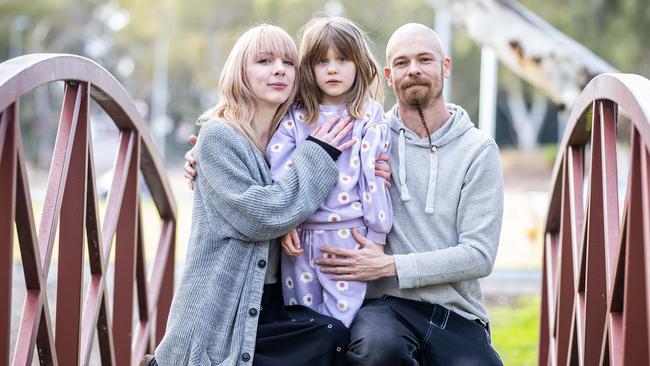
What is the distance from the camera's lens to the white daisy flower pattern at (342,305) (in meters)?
3.20

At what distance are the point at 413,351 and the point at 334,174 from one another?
59cm

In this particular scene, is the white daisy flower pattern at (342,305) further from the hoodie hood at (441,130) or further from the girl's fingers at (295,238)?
the hoodie hood at (441,130)

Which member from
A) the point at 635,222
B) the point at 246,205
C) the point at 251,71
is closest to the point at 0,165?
the point at 246,205

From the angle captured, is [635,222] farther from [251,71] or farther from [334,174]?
[251,71]

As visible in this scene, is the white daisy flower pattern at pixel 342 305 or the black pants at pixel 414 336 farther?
the white daisy flower pattern at pixel 342 305

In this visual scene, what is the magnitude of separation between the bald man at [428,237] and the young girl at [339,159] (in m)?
0.06

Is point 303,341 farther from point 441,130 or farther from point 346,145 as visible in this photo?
point 441,130

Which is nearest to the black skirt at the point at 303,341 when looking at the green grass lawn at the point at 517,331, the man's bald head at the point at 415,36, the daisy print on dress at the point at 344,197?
the daisy print on dress at the point at 344,197

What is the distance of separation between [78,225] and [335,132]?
898mm

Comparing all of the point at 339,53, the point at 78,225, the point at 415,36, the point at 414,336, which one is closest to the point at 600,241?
the point at 414,336

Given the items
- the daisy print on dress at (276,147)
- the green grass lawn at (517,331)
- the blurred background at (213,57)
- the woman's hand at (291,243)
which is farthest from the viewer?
the blurred background at (213,57)

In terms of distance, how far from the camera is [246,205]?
3102 mm

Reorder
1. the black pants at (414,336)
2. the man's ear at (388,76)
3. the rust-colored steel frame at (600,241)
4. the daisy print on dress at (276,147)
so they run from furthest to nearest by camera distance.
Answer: the man's ear at (388,76) < the daisy print on dress at (276,147) < the black pants at (414,336) < the rust-colored steel frame at (600,241)

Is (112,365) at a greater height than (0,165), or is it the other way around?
(0,165)
